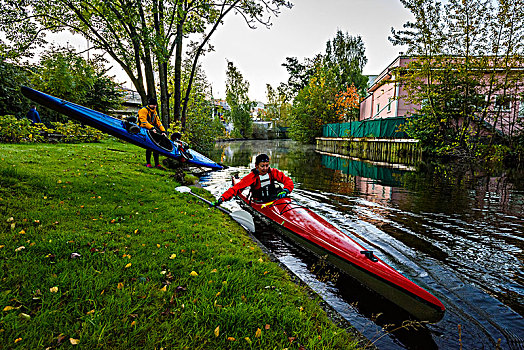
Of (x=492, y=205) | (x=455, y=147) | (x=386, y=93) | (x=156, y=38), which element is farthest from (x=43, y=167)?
(x=386, y=93)

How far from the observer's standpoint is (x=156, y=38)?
8.63m

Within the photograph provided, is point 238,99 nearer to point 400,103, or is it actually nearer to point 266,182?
point 400,103

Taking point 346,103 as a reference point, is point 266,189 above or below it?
below

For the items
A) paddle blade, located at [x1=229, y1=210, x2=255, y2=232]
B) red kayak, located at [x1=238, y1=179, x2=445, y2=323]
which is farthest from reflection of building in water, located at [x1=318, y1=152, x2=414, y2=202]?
paddle blade, located at [x1=229, y1=210, x2=255, y2=232]

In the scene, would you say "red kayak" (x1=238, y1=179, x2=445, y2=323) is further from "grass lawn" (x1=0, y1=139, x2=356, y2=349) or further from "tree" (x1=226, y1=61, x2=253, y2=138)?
"tree" (x1=226, y1=61, x2=253, y2=138)

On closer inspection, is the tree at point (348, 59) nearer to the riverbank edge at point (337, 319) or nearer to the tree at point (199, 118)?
the tree at point (199, 118)

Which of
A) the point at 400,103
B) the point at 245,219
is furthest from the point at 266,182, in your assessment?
the point at 400,103

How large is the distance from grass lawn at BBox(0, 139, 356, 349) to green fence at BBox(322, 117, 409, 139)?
17.2 metres

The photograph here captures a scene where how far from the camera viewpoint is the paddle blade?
17.2 feet

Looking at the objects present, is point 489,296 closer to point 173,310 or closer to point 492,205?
point 173,310

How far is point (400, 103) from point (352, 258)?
2192cm

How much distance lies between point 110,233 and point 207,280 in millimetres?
1702

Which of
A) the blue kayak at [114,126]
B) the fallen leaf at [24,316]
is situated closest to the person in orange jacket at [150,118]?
the blue kayak at [114,126]

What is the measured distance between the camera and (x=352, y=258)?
3.41 m
